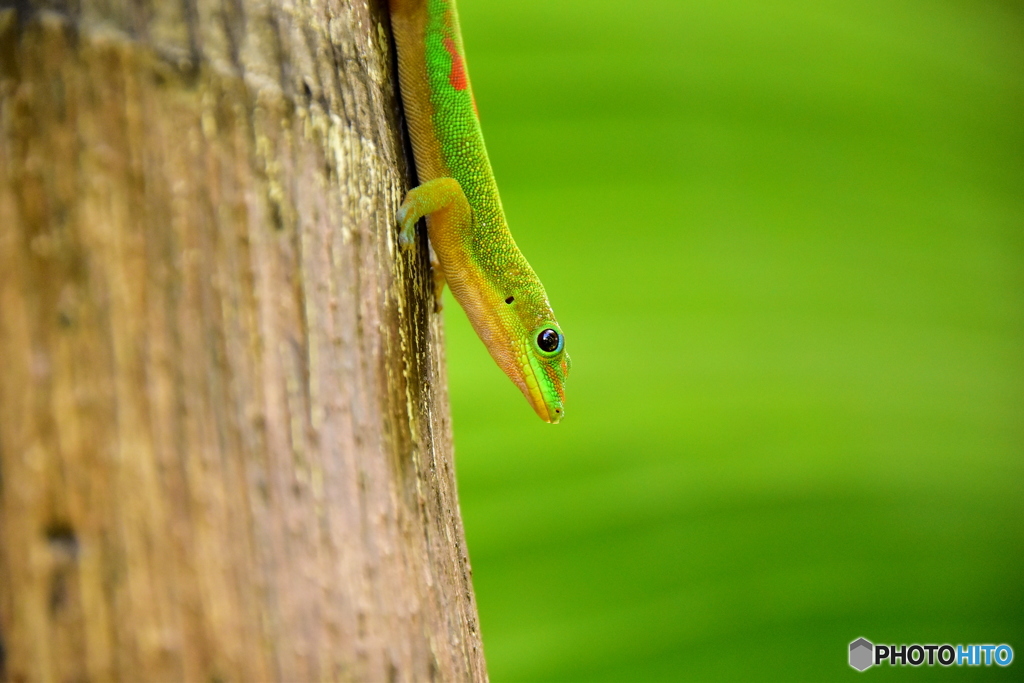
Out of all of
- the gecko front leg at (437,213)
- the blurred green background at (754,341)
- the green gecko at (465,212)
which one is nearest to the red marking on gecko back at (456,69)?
the green gecko at (465,212)

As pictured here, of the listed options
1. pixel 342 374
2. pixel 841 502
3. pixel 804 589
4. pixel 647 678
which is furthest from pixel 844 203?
pixel 342 374

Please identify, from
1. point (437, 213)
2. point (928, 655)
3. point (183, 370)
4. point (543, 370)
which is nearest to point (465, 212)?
point (437, 213)

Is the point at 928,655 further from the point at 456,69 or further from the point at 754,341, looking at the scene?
the point at 456,69

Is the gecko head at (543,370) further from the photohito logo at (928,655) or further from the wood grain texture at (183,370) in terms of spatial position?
the photohito logo at (928,655)

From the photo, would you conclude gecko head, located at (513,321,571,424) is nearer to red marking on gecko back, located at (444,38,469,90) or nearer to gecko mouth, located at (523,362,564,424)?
gecko mouth, located at (523,362,564,424)

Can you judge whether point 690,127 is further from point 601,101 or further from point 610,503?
point 610,503
